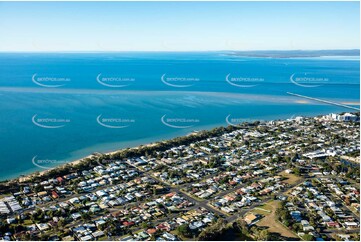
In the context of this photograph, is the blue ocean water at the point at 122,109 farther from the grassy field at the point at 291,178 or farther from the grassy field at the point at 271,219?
the grassy field at the point at 271,219

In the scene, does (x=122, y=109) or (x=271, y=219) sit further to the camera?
(x=122, y=109)

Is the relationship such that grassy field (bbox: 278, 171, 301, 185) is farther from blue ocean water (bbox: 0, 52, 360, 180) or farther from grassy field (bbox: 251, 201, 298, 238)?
blue ocean water (bbox: 0, 52, 360, 180)

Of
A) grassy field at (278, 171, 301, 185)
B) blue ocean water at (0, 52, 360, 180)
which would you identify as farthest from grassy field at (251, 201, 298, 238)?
blue ocean water at (0, 52, 360, 180)

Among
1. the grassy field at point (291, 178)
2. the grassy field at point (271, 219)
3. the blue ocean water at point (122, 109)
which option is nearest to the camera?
the grassy field at point (271, 219)

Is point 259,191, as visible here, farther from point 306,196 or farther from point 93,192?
point 93,192

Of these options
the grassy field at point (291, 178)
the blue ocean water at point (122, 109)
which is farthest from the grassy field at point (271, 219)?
Result: the blue ocean water at point (122, 109)

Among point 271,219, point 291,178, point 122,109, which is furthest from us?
point 122,109

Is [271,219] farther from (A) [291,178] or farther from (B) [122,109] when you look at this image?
(B) [122,109]

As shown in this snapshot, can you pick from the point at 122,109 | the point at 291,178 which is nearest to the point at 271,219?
the point at 291,178
